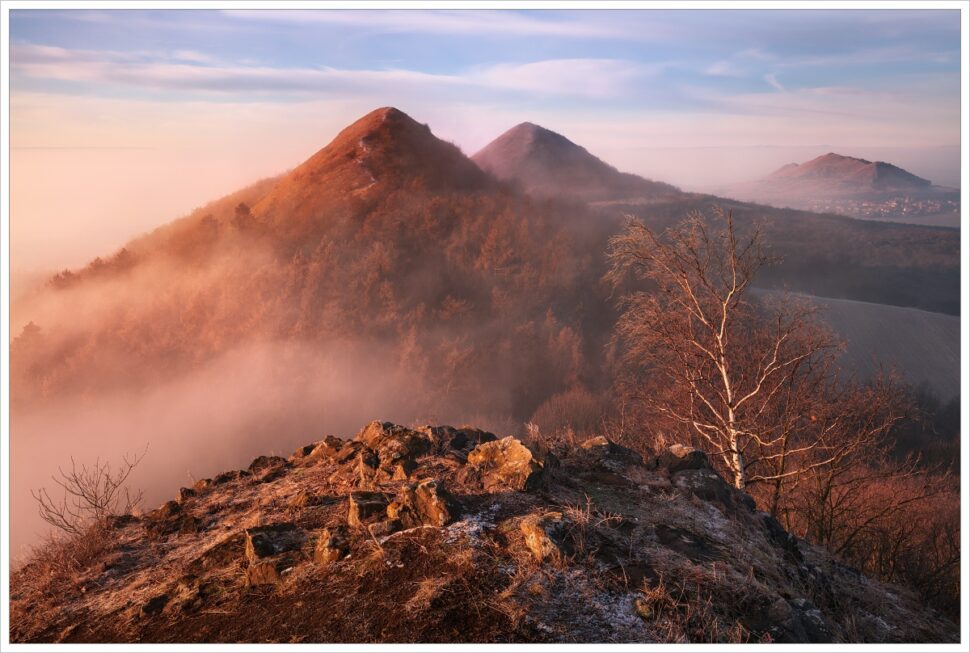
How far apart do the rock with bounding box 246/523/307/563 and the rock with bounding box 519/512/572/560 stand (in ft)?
6.95

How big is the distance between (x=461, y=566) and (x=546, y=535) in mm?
779

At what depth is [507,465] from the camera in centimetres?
721

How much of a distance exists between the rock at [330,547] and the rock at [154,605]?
1.27 meters

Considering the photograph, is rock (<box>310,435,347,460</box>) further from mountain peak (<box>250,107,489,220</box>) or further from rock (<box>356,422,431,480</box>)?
mountain peak (<box>250,107,489,220</box>)

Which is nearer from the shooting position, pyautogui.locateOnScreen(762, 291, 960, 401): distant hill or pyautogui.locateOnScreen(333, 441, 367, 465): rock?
pyautogui.locateOnScreen(333, 441, 367, 465): rock

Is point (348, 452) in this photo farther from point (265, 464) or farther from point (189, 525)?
point (189, 525)

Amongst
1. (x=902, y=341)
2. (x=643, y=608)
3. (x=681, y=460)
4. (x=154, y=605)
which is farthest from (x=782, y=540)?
(x=902, y=341)

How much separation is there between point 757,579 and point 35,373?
36581 millimetres

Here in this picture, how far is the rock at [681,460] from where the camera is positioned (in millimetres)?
8180

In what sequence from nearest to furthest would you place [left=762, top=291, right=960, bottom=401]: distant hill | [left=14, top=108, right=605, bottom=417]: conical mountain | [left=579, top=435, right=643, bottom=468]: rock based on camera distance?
[left=579, top=435, right=643, bottom=468]: rock
[left=14, top=108, right=605, bottom=417]: conical mountain
[left=762, top=291, right=960, bottom=401]: distant hill

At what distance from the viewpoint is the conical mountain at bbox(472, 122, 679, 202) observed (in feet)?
357

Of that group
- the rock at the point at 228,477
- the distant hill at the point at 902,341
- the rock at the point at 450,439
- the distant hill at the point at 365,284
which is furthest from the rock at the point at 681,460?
the distant hill at the point at 902,341

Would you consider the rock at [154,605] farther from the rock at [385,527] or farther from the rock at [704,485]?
the rock at [704,485]

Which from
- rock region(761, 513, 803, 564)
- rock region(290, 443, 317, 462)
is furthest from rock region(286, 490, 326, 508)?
rock region(761, 513, 803, 564)
